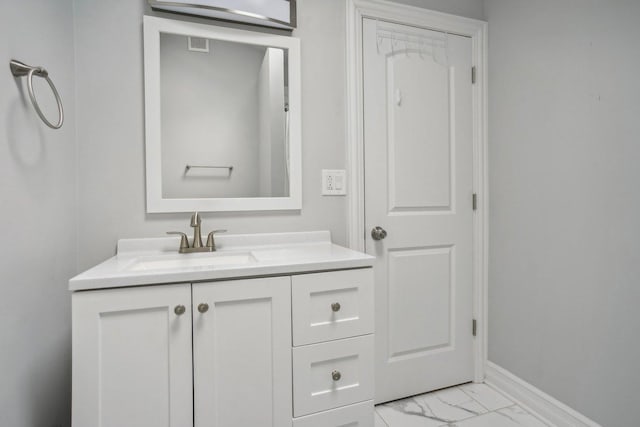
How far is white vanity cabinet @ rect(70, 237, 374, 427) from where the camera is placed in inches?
33.1

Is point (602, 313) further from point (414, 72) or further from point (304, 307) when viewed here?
point (414, 72)

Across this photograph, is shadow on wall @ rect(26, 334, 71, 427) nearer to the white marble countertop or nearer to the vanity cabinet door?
the white marble countertop

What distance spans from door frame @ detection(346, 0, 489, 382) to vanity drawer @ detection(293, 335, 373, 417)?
586 millimetres

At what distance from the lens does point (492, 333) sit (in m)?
1.80

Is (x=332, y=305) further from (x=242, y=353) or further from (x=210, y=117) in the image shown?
(x=210, y=117)

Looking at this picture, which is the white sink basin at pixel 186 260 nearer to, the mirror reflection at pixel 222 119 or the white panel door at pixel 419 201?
the mirror reflection at pixel 222 119

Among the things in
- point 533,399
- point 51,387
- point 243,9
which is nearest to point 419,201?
point 533,399

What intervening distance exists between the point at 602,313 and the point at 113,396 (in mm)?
1741

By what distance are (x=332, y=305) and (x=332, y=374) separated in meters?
0.23

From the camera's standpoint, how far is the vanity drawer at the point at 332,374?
1.02 meters

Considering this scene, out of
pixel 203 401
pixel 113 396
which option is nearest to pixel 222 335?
pixel 203 401

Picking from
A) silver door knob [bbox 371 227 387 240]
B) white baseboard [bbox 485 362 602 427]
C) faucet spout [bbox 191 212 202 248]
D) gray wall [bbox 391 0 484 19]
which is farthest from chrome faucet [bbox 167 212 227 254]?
white baseboard [bbox 485 362 602 427]

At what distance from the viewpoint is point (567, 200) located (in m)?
1.38

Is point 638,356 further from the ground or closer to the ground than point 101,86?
closer to the ground
